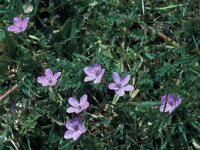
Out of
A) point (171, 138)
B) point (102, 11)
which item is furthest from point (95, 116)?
point (102, 11)

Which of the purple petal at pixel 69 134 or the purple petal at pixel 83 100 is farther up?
the purple petal at pixel 83 100

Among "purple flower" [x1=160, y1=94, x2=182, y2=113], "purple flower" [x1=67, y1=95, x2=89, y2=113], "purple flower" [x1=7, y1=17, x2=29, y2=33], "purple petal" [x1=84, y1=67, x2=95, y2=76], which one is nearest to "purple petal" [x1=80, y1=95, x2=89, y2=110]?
"purple flower" [x1=67, y1=95, x2=89, y2=113]

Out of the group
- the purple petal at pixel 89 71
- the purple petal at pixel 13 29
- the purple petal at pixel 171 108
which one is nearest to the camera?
the purple petal at pixel 171 108

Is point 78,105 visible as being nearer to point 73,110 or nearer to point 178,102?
point 73,110

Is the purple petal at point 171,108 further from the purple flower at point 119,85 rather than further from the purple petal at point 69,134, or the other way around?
the purple petal at point 69,134

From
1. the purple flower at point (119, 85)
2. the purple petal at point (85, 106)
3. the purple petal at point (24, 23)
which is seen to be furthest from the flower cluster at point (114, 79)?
the purple petal at point (24, 23)

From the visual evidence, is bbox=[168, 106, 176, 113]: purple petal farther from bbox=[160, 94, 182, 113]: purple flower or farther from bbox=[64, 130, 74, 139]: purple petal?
bbox=[64, 130, 74, 139]: purple petal
